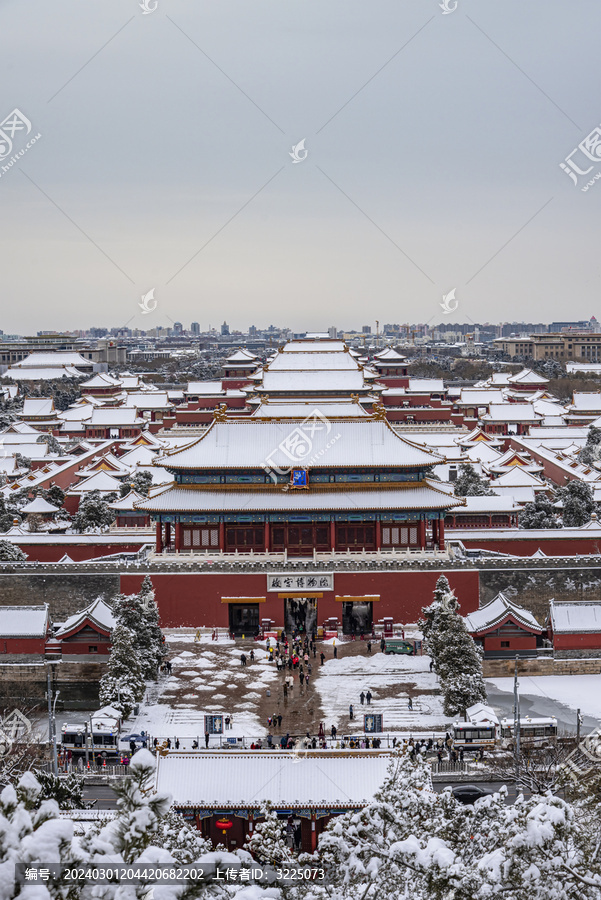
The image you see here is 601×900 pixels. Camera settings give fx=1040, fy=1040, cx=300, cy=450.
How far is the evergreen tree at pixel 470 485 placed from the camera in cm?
4484

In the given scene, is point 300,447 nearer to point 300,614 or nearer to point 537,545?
point 300,614

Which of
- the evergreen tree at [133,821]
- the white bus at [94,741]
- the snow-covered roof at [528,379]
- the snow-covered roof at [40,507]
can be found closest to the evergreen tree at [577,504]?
the snow-covered roof at [40,507]

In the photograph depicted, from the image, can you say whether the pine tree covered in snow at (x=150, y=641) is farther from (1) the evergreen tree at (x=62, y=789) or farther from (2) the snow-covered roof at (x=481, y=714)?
(2) the snow-covered roof at (x=481, y=714)

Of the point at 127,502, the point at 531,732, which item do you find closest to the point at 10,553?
the point at 127,502

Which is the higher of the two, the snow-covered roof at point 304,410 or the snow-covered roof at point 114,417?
the snow-covered roof at point 114,417

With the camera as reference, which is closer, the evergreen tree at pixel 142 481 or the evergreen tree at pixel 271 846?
the evergreen tree at pixel 271 846

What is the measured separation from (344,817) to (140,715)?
13297 mm

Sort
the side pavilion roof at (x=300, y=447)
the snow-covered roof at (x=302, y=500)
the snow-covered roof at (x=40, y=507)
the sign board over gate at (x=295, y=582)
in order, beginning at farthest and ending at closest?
the snow-covered roof at (x=40, y=507)
the side pavilion roof at (x=300, y=447)
the snow-covered roof at (x=302, y=500)
the sign board over gate at (x=295, y=582)

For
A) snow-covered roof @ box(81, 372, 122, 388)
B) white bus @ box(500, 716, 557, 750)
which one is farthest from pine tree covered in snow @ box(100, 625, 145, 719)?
snow-covered roof @ box(81, 372, 122, 388)

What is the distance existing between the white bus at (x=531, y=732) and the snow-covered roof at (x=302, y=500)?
9824 millimetres

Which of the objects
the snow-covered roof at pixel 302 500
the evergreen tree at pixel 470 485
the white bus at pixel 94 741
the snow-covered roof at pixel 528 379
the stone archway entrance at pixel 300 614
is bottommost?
the white bus at pixel 94 741

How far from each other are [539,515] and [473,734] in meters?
20.8

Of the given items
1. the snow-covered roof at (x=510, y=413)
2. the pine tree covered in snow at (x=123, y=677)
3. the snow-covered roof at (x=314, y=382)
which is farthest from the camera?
the snow-covered roof at (x=510, y=413)

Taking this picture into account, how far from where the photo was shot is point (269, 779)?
1767cm
